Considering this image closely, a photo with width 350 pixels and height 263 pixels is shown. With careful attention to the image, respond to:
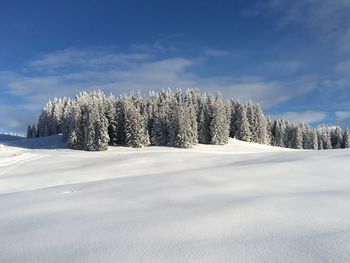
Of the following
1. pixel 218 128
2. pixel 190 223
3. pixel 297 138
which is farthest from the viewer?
pixel 297 138

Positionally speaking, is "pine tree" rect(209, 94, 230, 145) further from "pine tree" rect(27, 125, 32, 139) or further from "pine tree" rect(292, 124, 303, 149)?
"pine tree" rect(27, 125, 32, 139)

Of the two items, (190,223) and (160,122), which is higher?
(160,122)

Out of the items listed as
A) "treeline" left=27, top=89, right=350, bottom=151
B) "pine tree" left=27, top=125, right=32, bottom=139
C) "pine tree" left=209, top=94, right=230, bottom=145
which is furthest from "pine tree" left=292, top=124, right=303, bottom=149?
"pine tree" left=27, top=125, right=32, bottom=139

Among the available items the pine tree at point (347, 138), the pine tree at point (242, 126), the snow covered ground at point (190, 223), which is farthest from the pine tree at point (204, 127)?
the snow covered ground at point (190, 223)

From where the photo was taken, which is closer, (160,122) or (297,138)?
(160,122)

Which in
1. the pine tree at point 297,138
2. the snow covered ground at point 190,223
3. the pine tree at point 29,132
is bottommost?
the snow covered ground at point 190,223

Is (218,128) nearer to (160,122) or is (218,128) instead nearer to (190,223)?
(160,122)

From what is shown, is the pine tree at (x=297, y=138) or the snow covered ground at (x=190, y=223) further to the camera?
the pine tree at (x=297, y=138)

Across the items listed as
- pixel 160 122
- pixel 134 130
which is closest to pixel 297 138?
pixel 160 122

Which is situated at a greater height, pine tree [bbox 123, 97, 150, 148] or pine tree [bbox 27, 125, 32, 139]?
pine tree [bbox 27, 125, 32, 139]

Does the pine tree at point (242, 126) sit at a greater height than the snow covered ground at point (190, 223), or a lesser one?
greater

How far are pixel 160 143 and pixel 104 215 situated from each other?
72213 mm

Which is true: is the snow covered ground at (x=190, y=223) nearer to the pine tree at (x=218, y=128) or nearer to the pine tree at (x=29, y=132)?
the pine tree at (x=218, y=128)

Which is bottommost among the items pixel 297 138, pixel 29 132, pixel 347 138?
pixel 297 138
